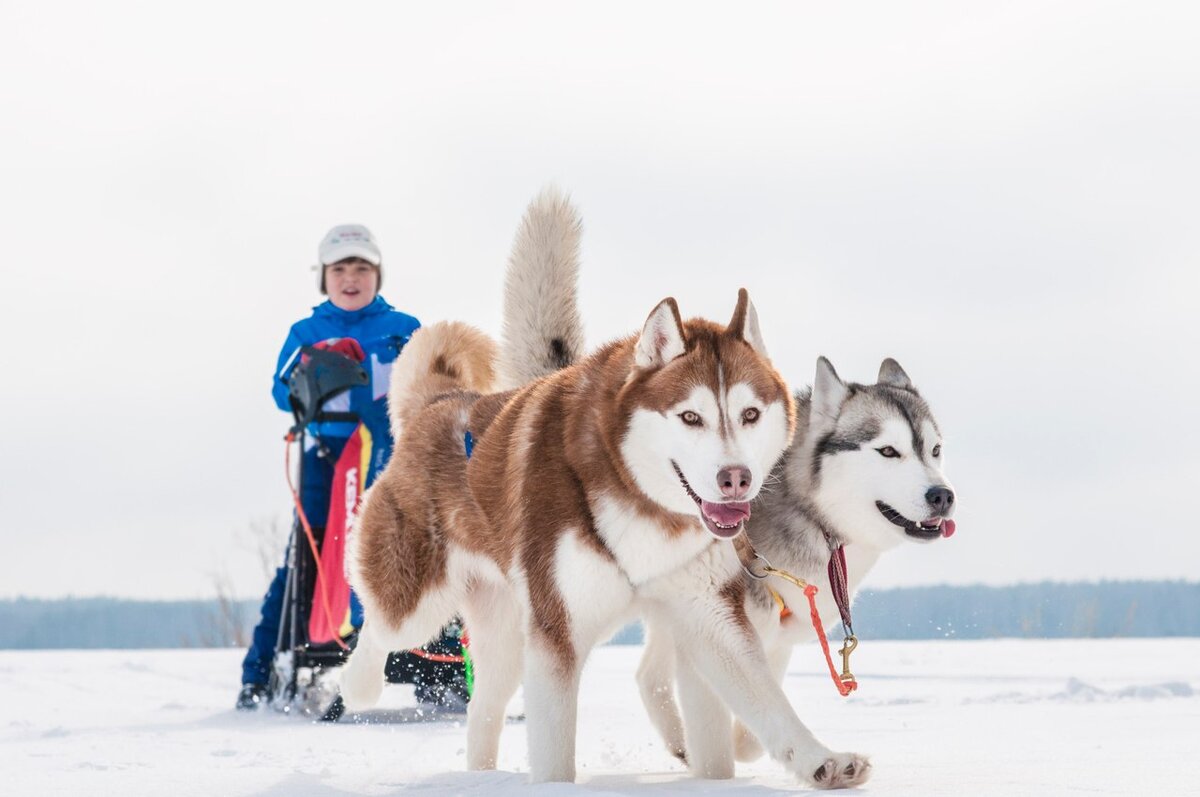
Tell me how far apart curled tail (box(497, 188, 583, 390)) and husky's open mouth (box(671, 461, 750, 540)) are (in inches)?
53.8

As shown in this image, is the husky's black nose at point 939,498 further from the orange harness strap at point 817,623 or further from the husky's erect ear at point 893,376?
the husky's erect ear at point 893,376

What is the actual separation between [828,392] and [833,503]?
350 millimetres

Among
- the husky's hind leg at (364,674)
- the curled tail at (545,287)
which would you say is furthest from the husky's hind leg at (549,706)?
the curled tail at (545,287)

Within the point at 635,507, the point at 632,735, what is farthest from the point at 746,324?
the point at 632,735

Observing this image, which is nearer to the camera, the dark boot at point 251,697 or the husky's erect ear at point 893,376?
the husky's erect ear at point 893,376

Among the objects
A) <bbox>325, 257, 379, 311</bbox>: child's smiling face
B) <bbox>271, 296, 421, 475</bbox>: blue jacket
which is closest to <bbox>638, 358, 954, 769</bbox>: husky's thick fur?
<bbox>271, 296, 421, 475</bbox>: blue jacket

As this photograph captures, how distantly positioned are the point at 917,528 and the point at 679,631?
0.77 m

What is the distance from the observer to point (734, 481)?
2859mm

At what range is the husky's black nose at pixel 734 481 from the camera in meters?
2.86

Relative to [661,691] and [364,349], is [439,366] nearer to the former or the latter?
[661,691]

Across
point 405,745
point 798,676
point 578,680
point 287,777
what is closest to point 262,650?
point 405,745

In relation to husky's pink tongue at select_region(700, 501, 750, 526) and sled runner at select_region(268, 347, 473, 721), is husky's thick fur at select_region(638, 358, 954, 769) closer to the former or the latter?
husky's pink tongue at select_region(700, 501, 750, 526)

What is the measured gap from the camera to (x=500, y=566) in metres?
3.48

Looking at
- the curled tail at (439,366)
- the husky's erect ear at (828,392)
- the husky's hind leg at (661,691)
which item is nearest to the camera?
the husky's erect ear at (828,392)
